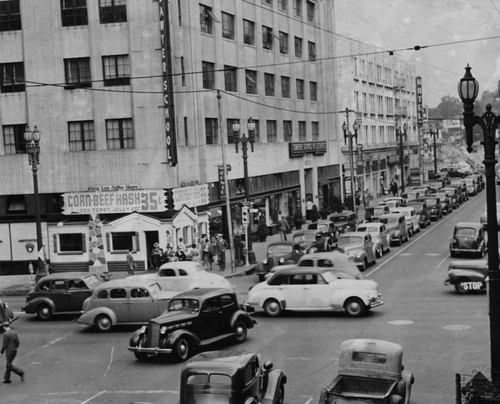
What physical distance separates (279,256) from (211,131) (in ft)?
57.3

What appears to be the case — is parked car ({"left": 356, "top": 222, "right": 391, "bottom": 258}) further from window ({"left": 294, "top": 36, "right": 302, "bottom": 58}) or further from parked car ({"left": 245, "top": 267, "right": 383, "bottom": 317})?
window ({"left": 294, "top": 36, "right": 302, "bottom": 58})

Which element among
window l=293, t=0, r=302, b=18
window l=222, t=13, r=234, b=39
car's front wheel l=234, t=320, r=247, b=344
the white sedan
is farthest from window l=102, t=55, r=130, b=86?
window l=293, t=0, r=302, b=18

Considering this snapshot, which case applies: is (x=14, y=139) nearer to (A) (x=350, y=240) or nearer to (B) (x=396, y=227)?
(A) (x=350, y=240)

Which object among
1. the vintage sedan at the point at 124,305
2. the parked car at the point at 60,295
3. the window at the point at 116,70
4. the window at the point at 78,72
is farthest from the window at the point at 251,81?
the vintage sedan at the point at 124,305

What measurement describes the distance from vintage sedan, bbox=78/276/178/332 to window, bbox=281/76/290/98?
43.1m

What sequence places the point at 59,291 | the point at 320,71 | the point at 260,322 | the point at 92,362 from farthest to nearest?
the point at 320,71
the point at 59,291
the point at 260,322
the point at 92,362

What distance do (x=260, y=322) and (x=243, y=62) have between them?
117 ft

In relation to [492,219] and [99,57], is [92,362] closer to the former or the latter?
[492,219]

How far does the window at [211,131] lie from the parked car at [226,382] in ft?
122

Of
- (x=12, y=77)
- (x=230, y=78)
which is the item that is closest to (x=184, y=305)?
(x=12, y=77)

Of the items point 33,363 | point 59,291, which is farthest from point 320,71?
point 33,363

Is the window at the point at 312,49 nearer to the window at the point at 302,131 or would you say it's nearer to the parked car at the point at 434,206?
the window at the point at 302,131

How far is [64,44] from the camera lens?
4566 centimetres

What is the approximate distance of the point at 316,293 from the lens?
26.9 metres
